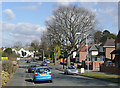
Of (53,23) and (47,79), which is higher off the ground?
(53,23)

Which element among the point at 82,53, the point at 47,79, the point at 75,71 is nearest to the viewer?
the point at 47,79

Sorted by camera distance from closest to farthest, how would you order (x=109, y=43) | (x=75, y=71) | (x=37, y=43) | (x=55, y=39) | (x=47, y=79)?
1. (x=47, y=79)
2. (x=75, y=71)
3. (x=55, y=39)
4. (x=109, y=43)
5. (x=37, y=43)

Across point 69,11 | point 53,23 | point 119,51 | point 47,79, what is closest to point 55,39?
point 53,23

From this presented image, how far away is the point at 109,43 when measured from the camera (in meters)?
59.5

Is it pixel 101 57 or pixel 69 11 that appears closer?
pixel 69 11

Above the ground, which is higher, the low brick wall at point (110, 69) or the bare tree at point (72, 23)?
the bare tree at point (72, 23)

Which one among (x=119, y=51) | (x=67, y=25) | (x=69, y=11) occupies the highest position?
(x=69, y=11)

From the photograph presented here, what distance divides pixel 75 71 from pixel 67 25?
16.9 meters

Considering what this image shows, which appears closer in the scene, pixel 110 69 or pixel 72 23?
pixel 110 69

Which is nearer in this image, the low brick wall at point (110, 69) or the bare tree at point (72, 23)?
the low brick wall at point (110, 69)

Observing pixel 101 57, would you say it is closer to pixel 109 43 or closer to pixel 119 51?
pixel 109 43

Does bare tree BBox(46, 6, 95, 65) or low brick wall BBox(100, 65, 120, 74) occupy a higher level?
bare tree BBox(46, 6, 95, 65)

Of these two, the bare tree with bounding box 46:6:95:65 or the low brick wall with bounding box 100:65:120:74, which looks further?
the bare tree with bounding box 46:6:95:65

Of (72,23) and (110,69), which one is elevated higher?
(72,23)
